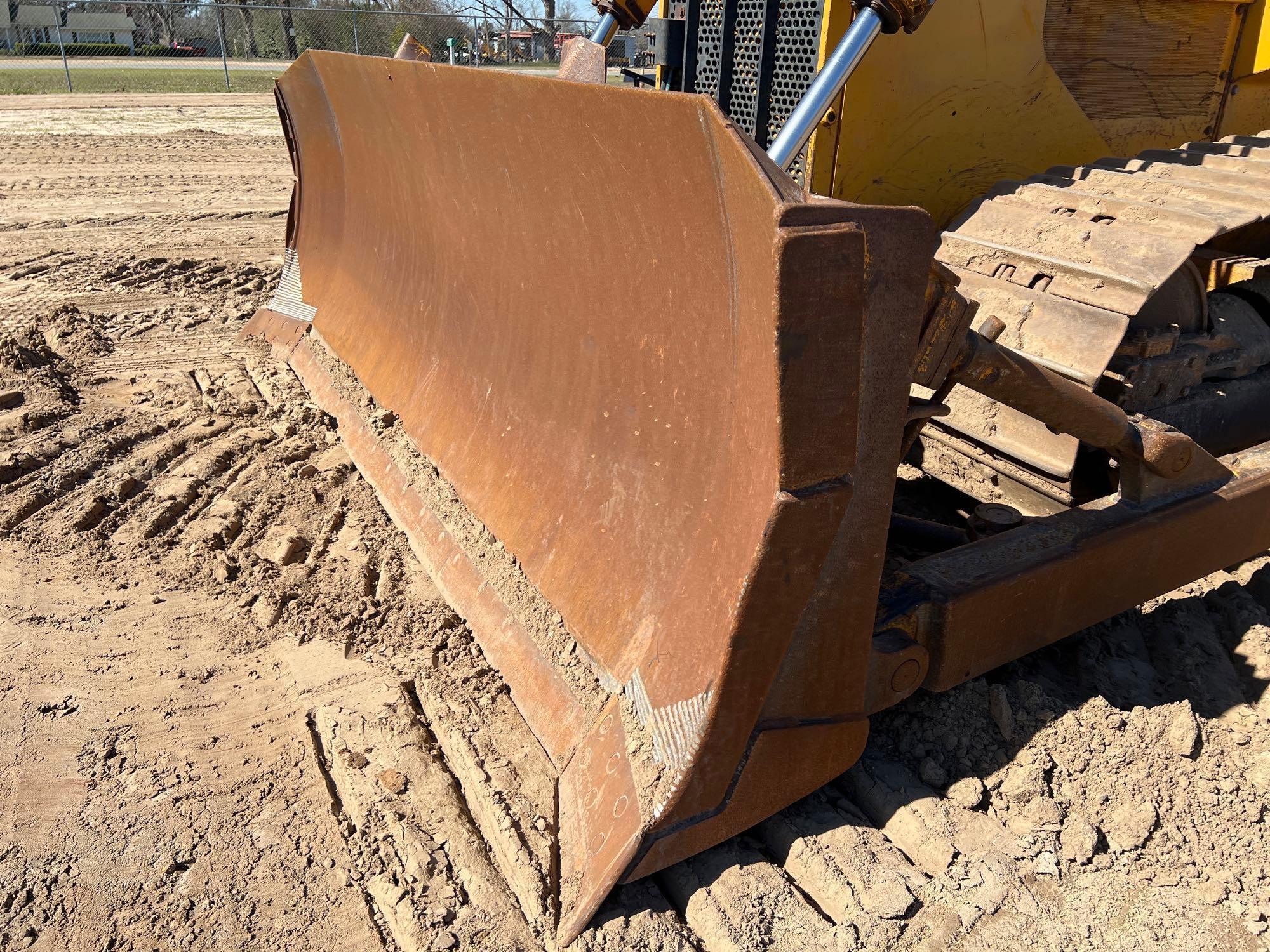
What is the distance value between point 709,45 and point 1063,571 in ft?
7.50

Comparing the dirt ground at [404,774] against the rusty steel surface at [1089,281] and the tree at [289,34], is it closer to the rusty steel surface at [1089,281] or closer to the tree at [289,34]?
the rusty steel surface at [1089,281]

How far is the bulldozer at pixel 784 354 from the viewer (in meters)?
1.63

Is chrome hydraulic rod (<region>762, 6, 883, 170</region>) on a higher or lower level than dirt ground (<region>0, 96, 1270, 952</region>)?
higher

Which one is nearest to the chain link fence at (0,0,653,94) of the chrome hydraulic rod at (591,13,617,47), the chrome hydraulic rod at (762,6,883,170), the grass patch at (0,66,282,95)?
the grass patch at (0,66,282,95)

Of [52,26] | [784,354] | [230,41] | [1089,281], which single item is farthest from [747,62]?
[52,26]

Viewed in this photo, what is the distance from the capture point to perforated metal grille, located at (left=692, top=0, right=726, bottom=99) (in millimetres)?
3553

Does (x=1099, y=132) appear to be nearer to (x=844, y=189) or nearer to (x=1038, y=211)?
(x=1038, y=211)

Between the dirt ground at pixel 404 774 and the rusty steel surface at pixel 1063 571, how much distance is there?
0.17 m

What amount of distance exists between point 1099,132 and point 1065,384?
6.16 ft

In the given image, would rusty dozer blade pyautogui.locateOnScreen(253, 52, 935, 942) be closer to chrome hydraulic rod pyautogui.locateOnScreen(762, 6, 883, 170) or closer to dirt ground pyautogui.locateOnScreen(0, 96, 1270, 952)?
dirt ground pyautogui.locateOnScreen(0, 96, 1270, 952)

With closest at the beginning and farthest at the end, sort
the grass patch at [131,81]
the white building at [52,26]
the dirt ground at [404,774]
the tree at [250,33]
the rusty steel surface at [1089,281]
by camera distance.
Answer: the dirt ground at [404,774]
the rusty steel surface at [1089,281]
the grass patch at [131,81]
the tree at [250,33]
the white building at [52,26]

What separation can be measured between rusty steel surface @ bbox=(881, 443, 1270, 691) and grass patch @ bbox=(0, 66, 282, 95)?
19.3 metres

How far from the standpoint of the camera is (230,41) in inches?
1265

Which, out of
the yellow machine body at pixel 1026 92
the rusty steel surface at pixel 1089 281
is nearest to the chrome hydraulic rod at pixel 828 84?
the yellow machine body at pixel 1026 92
